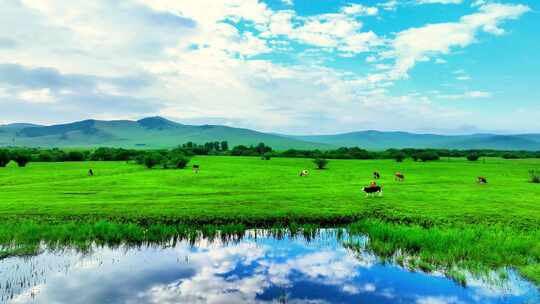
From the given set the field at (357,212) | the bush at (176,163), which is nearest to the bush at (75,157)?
the bush at (176,163)

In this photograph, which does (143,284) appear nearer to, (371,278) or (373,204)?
(371,278)

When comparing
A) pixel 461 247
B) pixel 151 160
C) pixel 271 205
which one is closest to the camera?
pixel 461 247

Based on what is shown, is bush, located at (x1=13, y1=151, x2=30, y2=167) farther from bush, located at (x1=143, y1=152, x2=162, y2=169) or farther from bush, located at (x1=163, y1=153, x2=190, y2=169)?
bush, located at (x1=163, y1=153, x2=190, y2=169)

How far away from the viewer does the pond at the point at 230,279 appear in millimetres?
12539

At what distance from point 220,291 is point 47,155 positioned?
403 feet

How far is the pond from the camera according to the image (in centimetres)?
1254

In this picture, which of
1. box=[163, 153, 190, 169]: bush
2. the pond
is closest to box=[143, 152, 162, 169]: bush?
box=[163, 153, 190, 169]: bush

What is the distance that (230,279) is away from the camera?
14.3m

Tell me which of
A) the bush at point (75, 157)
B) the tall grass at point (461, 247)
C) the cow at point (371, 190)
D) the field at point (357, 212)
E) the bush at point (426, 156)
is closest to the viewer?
the tall grass at point (461, 247)

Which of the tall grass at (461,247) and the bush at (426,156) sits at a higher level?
the bush at (426,156)

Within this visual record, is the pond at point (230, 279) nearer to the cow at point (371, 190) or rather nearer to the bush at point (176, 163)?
the cow at point (371, 190)

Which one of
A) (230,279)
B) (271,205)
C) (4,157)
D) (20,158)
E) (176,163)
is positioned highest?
(4,157)

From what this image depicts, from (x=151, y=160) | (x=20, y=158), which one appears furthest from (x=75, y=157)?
(x=151, y=160)

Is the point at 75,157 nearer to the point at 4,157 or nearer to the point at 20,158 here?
the point at 20,158
